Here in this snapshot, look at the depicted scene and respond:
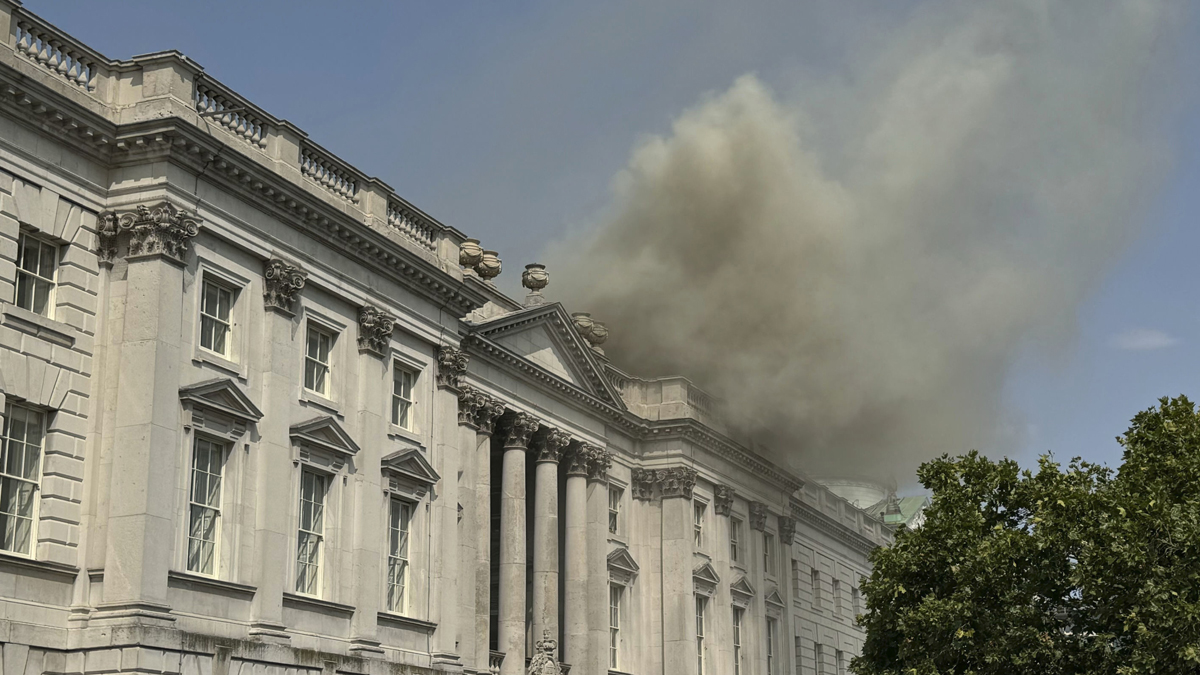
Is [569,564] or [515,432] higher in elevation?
[515,432]

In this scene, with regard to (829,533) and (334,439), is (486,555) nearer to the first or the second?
(334,439)

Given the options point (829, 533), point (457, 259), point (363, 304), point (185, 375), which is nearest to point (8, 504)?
point (185, 375)

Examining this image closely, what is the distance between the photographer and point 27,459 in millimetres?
25109

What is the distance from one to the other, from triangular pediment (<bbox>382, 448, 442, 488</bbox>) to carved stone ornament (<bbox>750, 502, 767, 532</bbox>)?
2489 cm

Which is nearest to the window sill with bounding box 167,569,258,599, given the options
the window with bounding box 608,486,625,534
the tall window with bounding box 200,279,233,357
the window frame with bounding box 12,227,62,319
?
the tall window with bounding box 200,279,233,357

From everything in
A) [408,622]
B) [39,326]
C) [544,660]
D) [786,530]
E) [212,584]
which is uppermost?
[786,530]

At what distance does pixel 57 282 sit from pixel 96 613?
597 centimetres

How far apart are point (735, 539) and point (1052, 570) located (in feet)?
76.4

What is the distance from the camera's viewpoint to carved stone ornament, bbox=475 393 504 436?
41.1m

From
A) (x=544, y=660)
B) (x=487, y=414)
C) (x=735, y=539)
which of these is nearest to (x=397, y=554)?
(x=487, y=414)

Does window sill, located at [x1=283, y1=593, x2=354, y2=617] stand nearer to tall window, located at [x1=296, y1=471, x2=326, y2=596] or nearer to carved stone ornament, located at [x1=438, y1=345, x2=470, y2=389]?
tall window, located at [x1=296, y1=471, x2=326, y2=596]

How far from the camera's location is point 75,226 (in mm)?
26781

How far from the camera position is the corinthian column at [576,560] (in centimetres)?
4584

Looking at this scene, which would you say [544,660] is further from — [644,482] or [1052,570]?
[1052,570]
